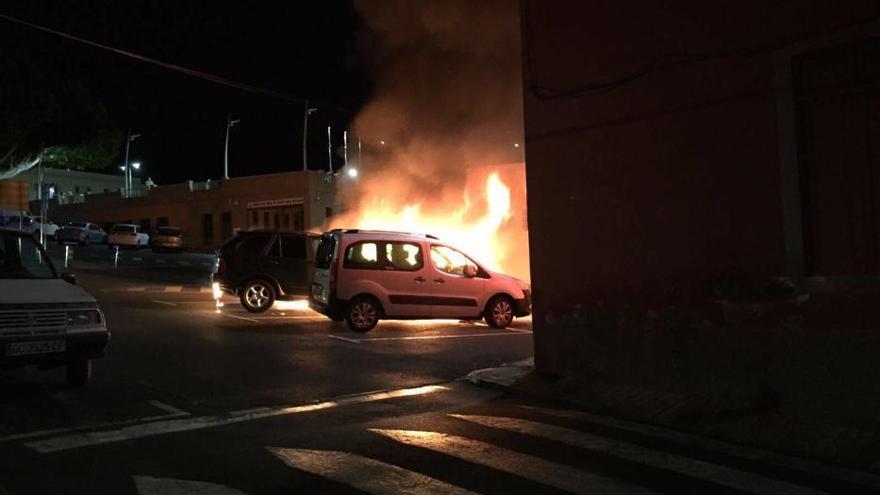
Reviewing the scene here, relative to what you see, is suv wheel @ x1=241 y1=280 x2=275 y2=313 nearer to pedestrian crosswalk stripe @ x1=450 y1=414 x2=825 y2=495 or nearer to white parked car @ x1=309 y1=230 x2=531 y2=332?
white parked car @ x1=309 y1=230 x2=531 y2=332

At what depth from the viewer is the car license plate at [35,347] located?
258 inches

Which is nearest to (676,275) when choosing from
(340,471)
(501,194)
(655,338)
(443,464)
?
(655,338)

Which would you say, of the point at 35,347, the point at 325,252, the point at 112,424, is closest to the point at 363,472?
the point at 112,424

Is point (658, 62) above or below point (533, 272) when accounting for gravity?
above

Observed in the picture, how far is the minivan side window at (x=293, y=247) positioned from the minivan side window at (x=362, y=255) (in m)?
3.01

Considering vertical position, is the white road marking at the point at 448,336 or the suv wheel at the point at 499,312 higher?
the suv wheel at the point at 499,312

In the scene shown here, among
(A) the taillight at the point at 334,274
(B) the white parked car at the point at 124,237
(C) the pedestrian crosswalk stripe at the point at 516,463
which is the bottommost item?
(C) the pedestrian crosswalk stripe at the point at 516,463

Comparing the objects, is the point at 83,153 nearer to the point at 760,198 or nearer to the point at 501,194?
the point at 501,194

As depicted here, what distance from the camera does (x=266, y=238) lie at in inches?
578

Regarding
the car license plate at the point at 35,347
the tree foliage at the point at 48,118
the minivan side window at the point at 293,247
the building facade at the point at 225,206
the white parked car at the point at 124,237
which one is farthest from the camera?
the white parked car at the point at 124,237

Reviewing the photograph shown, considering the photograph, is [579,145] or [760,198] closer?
[760,198]

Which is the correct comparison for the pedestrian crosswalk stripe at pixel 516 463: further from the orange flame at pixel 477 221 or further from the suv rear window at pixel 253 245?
the orange flame at pixel 477 221

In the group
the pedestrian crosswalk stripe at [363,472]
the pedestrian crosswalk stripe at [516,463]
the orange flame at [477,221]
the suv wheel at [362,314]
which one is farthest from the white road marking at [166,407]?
the orange flame at [477,221]

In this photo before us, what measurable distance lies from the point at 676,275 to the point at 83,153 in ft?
125
